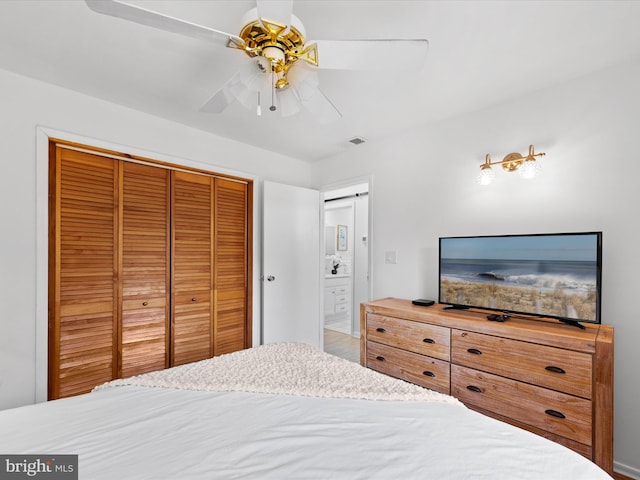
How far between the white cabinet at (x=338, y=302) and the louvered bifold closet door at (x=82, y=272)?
3340 millimetres

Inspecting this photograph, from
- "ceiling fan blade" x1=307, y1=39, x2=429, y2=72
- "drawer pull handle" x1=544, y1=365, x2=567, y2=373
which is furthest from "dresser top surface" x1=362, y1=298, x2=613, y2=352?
"ceiling fan blade" x1=307, y1=39, x2=429, y2=72

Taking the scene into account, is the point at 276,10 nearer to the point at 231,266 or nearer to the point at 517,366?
the point at 517,366

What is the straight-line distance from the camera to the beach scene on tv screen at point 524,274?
1812mm

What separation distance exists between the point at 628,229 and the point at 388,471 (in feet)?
6.81

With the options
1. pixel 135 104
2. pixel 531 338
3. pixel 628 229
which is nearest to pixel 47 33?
pixel 135 104

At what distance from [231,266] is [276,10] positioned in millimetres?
2505

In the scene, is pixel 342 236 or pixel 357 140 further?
pixel 342 236

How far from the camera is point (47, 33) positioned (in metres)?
1.63

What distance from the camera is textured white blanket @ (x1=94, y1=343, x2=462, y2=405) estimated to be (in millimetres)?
1257

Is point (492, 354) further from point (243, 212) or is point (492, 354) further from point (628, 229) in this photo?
point (243, 212)

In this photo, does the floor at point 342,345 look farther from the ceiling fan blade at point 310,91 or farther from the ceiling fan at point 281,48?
the ceiling fan at point 281,48

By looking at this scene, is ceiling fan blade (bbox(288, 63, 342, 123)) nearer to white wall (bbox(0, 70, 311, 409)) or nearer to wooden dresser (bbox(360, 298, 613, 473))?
wooden dresser (bbox(360, 298, 613, 473))

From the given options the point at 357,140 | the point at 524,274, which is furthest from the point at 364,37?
the point at 524,274

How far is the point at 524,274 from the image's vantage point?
2029 mm
